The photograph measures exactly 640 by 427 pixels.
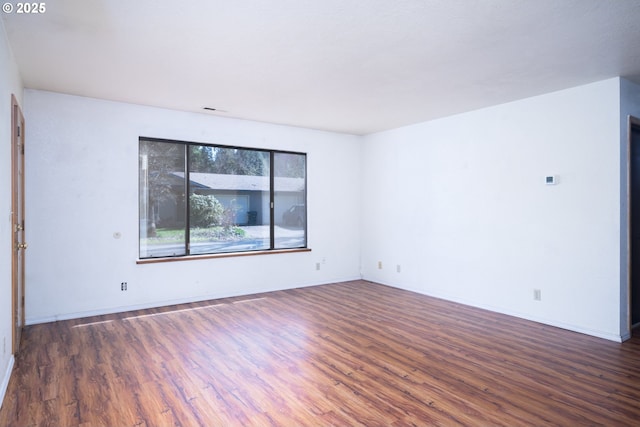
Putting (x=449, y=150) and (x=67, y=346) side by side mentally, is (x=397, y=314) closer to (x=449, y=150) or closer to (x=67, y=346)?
(x=449, y=150)

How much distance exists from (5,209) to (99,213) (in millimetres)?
1829

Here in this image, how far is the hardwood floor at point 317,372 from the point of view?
7.79 feet

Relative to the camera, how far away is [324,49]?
3.04 meters

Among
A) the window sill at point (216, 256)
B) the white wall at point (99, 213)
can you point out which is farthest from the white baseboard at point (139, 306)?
the window sill at point (216, 256)

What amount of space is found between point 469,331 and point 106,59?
439 centimetres

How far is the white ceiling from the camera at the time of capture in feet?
8.04

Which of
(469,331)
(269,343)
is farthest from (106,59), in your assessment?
(469,331)

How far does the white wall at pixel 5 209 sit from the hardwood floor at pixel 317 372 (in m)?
0.23

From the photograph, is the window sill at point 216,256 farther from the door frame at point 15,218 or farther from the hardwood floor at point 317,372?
the door frame at point 15,218

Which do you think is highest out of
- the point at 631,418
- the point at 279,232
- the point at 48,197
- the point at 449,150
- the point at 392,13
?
the point at 392,13

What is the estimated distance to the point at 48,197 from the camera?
4.22 m

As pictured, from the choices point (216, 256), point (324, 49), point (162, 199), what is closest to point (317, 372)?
point (324, 49)

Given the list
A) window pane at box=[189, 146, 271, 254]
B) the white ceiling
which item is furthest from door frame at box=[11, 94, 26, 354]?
window pane at box=[189, 146, 271, 254]

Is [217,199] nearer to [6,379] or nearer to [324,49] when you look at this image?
[324,49]
